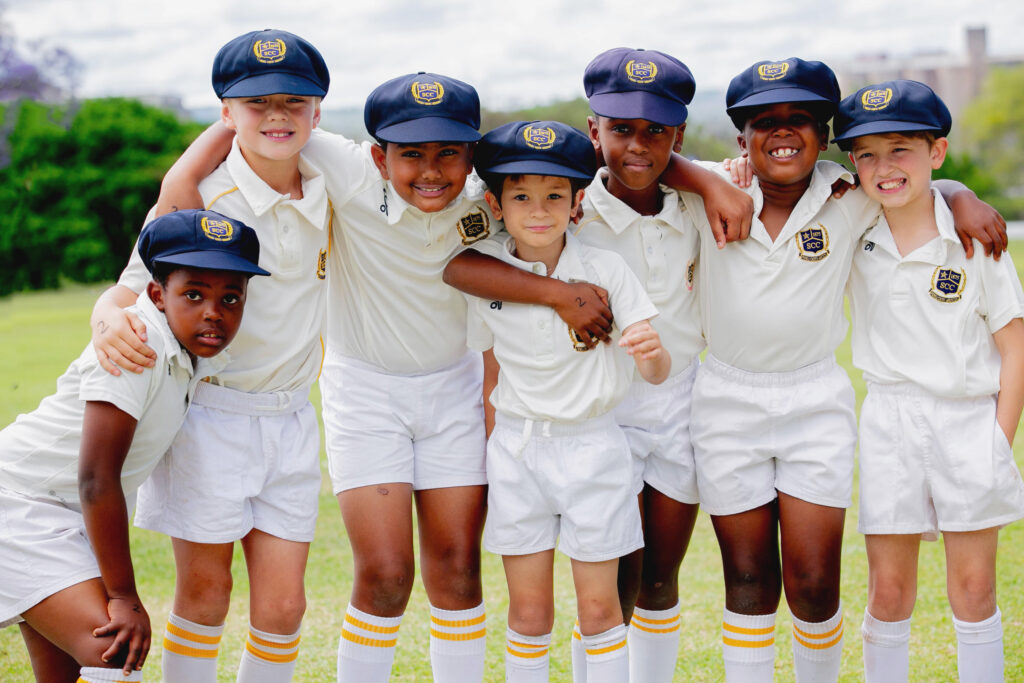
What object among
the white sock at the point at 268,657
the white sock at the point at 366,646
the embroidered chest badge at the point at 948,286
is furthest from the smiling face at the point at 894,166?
the white sock at the point at 268,657

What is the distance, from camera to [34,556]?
2.97 m

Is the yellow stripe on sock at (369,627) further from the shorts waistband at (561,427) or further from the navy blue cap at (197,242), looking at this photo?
the navy blue cap at (197,242)

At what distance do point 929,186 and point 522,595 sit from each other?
1866mm

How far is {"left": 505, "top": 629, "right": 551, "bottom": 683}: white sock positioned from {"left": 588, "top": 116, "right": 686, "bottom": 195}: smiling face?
144 cm

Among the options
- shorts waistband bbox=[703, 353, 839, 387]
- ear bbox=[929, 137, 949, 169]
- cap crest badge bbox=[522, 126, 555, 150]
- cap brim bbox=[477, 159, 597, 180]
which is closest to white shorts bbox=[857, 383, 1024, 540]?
shorts waistband bbox=[703, 353, 839, 387]

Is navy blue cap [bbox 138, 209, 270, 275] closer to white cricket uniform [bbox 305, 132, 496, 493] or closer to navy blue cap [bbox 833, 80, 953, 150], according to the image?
white cricket uniform [bbox 305, 132, 496, 493]

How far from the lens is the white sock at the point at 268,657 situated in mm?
3436

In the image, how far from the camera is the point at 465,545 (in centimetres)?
354

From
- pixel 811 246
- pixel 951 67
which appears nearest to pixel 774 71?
pixel 811 246

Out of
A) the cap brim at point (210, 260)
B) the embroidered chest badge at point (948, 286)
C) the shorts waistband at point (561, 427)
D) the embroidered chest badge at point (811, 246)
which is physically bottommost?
the shorts waistband at point (561, 427)

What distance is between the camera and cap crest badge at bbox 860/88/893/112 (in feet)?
11.4

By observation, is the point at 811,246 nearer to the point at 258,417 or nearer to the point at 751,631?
the point at 751,631

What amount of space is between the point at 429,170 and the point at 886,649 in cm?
213

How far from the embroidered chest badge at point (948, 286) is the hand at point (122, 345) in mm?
2370
